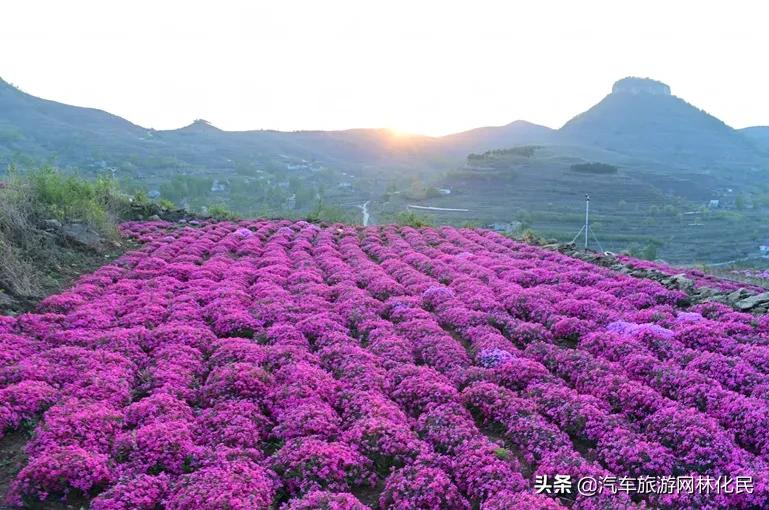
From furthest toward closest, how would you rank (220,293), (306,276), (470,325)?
(306,276), (220,293), (470,325)

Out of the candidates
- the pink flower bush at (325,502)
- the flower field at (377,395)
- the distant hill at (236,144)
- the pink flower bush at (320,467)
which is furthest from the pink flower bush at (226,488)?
the distant hill at (236,144)

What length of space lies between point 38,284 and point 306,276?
25.6 feet

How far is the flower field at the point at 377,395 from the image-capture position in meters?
6.71

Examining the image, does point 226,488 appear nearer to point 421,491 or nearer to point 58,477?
point 58,477

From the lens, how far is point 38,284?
15188 millimetres

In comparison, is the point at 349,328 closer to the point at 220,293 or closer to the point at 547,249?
the point at 220,293

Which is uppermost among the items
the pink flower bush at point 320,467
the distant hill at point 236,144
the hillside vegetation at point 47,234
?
the distant hill at point 236,144

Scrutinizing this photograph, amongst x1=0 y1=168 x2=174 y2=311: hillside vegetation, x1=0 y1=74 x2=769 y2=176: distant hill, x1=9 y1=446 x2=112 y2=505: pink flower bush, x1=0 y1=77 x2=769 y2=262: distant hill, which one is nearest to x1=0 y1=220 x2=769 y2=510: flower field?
x1=9 y1=446 x2=112 y2=505: pink flower bush

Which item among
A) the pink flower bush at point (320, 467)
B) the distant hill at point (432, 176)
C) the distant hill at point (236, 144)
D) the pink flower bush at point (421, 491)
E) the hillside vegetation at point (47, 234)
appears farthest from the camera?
the distant hill at point (236, 144)

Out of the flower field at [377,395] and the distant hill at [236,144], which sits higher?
the distant hill at [236,144]

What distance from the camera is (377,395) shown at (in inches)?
358

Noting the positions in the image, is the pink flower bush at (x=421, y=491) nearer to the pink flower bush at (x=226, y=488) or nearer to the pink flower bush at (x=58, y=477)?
the pink flower bush at (x=226, y=488)

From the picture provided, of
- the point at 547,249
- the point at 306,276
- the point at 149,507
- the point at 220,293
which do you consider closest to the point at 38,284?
the point at 220,293

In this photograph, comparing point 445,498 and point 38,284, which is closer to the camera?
point 445,498
